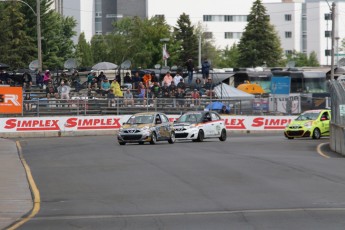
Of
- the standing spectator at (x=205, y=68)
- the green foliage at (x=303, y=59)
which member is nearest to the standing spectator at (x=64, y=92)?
the standing spectator at (x=205, y=68)

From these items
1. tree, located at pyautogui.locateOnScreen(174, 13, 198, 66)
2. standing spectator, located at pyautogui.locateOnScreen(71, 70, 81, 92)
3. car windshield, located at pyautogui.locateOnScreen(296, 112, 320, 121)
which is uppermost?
tree, located at pyautogui.locateOnScreen(174, 13, 198, 66)

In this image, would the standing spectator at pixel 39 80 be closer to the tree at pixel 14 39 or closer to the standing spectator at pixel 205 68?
the standing spectator at pixel 205 68

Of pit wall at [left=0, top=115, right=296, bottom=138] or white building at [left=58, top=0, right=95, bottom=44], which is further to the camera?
white building at [left=58, top=0, right=95, bottom=44]

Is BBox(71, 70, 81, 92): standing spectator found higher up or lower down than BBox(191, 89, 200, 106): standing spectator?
higher up

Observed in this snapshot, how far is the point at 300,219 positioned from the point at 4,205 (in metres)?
6.10

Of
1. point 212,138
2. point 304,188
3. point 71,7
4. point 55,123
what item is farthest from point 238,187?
point 71,7

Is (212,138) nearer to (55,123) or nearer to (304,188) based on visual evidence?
(55,123)

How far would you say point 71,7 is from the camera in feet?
380

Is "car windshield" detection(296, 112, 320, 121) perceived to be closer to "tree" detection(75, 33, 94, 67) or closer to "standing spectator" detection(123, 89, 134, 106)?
"standing spectator" detection(123, 89, 134, 106)

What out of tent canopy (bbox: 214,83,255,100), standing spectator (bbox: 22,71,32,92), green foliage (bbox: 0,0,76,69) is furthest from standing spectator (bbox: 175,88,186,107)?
green foliage (bbox: 0,0,76,69)

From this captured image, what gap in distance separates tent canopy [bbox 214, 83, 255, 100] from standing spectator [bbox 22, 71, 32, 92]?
465 inches

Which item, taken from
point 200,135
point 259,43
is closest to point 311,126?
point 200,135

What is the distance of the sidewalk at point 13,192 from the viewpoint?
1573 centimetres

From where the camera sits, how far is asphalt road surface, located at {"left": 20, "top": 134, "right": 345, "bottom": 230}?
47.2ft
